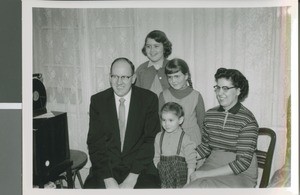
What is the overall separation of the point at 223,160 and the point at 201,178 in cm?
8

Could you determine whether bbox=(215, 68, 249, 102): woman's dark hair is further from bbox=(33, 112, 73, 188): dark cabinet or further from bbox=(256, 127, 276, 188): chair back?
bbox=(33, 112, 73, 188): dark cabinet

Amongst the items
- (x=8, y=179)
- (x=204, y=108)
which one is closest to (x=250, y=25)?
(x=204, y=108)

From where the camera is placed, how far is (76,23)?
1139mm

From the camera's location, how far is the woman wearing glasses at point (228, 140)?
1.13 meters

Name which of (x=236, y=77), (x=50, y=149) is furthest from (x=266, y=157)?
(x=50, y=149)

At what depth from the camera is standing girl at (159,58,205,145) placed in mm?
1136

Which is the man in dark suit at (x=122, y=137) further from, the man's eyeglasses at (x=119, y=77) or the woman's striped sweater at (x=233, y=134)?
the woman's striped sweater at (x=233, y=134)

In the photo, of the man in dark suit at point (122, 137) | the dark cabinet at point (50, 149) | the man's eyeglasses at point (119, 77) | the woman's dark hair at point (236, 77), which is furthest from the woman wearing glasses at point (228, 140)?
the dark cabinet at point (50, 149)

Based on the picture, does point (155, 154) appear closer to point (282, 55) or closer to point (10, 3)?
point (282, 55)

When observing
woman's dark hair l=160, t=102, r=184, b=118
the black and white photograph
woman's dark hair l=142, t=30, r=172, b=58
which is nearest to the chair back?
the black and white photograph

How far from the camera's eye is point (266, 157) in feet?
3.69

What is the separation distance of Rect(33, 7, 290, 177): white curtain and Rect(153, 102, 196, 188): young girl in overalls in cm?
9

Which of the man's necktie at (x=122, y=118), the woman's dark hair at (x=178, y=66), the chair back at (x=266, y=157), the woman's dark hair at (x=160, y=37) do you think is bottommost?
the chair back at (x=266, y=157)

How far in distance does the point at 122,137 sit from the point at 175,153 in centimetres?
15
